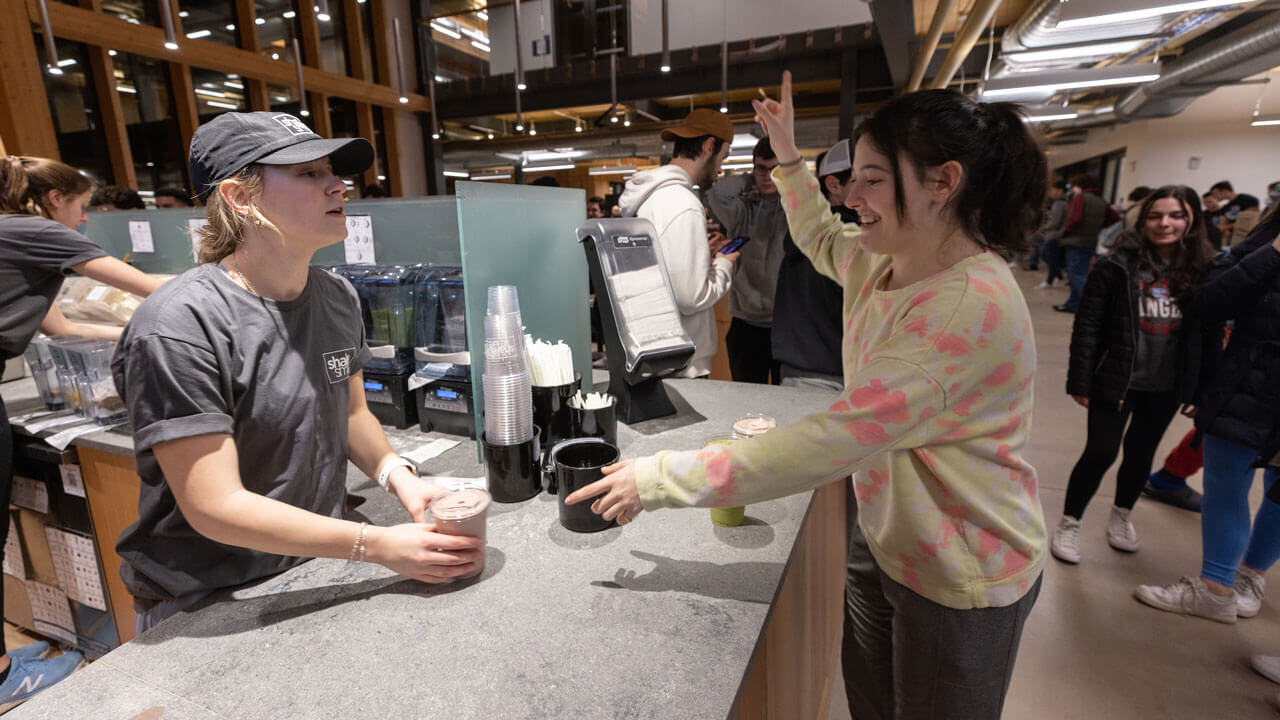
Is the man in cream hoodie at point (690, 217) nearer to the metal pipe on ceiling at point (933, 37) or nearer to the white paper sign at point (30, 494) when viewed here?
the metal pipe on ceiling at point (933, 37)

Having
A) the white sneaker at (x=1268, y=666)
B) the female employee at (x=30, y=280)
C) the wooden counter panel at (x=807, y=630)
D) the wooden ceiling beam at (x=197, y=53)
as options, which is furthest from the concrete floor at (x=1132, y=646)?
the wooden ceiling beam at (x=197, y=53)

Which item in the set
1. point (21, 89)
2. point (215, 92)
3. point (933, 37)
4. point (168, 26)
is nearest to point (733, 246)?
point (168, 26)

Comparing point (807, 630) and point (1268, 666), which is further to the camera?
point (1268, 666)

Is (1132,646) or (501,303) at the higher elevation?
(501,303)

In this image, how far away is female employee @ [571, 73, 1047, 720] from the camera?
2.87 ft

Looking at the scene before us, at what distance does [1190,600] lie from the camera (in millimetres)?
2422

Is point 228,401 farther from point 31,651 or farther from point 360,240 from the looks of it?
point 31,651

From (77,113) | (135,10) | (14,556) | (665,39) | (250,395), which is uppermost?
(135,10)

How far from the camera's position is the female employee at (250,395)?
87 cm

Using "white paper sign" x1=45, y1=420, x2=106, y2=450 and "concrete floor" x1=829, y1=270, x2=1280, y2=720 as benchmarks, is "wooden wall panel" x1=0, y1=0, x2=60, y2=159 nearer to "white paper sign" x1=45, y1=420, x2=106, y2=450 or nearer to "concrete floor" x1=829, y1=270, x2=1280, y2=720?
"white paper sign" x1=45, y1=420, x2=106, y2=450

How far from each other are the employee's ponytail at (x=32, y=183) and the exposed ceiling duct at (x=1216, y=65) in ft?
28.1

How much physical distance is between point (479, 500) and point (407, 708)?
12.1 inches

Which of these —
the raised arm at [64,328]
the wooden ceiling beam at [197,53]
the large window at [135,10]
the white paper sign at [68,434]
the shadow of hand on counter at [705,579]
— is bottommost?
the white paper sign at [68,434]

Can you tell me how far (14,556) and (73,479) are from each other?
75 cm
